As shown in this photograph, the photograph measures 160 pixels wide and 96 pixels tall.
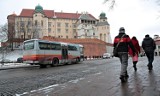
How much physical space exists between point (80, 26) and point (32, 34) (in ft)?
127

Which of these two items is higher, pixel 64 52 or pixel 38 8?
pixel 38 8

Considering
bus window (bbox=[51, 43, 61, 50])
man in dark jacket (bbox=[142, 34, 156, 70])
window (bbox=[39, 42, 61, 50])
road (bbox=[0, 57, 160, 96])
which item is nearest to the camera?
road (bbox=[0, 57, 160, 96])

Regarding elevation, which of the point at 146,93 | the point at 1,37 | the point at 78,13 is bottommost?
the point at 146,93

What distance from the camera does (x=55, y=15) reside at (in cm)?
13525

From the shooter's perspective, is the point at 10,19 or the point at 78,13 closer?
the point at 10,19

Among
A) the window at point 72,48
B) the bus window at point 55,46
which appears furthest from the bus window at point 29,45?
the window at point 72,48

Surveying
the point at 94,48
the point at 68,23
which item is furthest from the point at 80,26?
the point at 94,48

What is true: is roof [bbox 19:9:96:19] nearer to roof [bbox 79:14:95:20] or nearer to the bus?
roof [bbox 79:14:95:20]

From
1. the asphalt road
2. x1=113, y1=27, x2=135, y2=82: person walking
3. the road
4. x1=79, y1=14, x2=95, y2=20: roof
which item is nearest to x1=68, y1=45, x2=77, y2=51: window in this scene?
the asphalt road

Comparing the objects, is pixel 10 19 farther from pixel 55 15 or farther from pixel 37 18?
pixel 55 15

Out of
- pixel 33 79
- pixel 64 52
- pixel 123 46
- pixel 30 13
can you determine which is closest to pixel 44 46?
pixel 64 52

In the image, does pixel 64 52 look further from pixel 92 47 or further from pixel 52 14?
pixel 52 14

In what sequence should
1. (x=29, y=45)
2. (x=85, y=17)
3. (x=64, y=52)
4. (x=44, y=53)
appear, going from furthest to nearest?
(x=85, y=17), (x=64, y=52), (x=29, y=45), (x=44, y=53)

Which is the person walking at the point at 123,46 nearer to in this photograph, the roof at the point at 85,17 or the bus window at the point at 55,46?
the bus window at the point at 55,46
